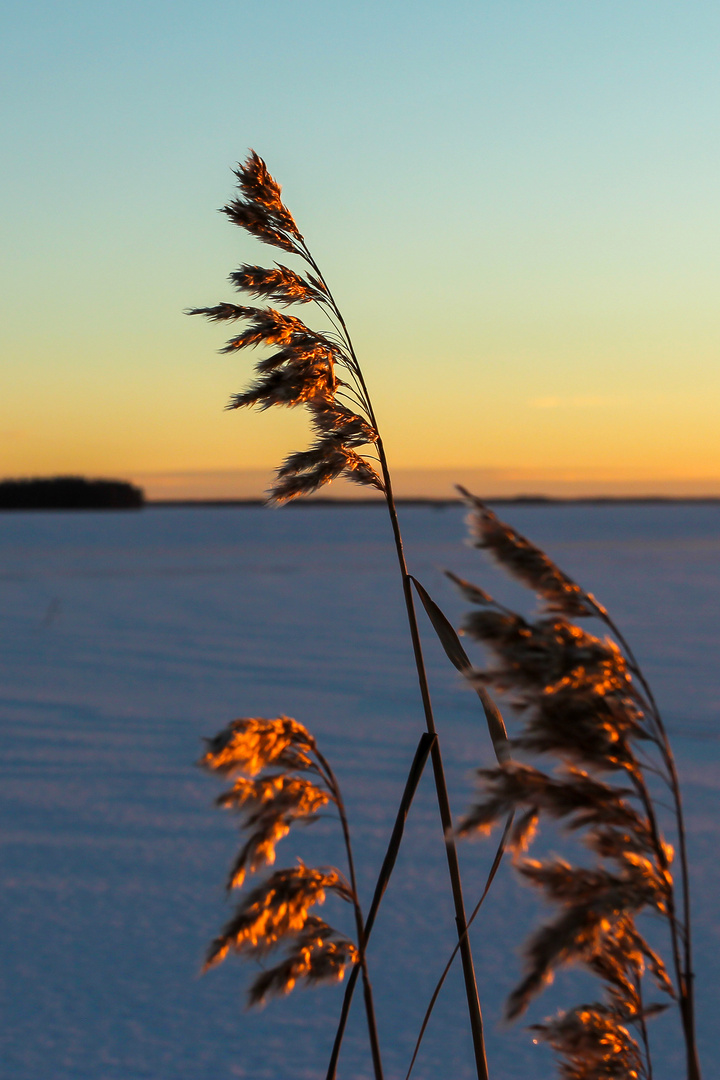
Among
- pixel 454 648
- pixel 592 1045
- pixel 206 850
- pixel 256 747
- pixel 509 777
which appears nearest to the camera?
pixel 509 777

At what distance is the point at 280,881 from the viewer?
1.60 metres

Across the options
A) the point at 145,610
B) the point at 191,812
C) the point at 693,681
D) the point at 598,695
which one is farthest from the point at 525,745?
the point at 145,610

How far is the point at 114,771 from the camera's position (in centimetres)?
816

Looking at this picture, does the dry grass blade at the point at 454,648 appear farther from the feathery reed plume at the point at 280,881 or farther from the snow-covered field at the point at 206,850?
the snow-covered field at the point at 206,850

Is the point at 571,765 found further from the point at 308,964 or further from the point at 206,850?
the point at 206,850

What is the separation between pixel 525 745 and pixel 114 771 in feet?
25.7

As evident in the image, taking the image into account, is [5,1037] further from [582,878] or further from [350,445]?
[582,878]

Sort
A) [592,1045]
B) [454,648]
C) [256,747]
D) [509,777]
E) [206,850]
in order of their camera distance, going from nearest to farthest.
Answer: [509,777], [592,1045], [454,648], [256,747], [206,850]

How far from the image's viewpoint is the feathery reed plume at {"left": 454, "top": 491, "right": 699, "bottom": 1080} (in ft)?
2.67

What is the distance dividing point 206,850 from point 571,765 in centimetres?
612

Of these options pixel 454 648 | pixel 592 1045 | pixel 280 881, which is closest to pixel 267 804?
pixel 280 881

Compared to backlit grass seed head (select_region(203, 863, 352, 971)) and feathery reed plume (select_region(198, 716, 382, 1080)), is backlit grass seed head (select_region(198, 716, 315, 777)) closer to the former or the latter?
feathery reed plume (select_region(198, 716, 382, 1080))

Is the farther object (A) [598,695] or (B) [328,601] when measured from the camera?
(B) [328,601]

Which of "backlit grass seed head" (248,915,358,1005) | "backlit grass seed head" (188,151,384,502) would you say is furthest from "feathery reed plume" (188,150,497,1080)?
"backlit grass seed head" (248,915,358,1005)
